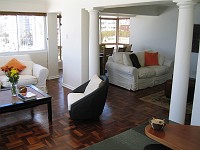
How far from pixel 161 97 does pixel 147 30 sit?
3180 mm

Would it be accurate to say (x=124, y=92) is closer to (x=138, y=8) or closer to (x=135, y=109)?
(x=135, y=109)

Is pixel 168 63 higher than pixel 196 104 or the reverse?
higher

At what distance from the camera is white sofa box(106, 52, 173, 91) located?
5.69 m

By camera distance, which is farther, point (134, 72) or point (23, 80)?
point (134, 72)

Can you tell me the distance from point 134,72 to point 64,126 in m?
2.58

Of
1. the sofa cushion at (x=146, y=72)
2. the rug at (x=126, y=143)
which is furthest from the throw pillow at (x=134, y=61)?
the rug at (x=126, y=143)

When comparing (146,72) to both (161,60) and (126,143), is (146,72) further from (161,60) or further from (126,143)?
(126,143)

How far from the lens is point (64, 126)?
369 cm

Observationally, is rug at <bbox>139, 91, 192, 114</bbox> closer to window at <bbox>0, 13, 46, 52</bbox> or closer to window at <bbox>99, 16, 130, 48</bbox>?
window at <bbox>0, 13, 46, 52</bbox>

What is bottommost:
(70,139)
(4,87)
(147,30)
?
(70,139)

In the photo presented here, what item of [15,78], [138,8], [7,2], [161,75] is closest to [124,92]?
[161,75]

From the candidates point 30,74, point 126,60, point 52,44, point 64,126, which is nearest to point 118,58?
point 126,60

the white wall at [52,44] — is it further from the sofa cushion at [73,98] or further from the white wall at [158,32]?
the white wall at [158,32]

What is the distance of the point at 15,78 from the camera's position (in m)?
3.86
